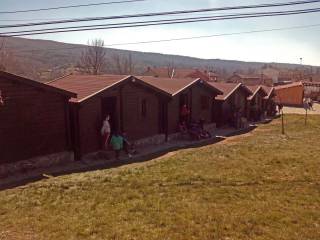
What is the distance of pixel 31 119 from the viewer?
50.5ft

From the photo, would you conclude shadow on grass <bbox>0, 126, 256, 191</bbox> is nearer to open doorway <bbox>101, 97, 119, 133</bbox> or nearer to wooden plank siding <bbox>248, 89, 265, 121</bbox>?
open doorway <bbox>101, 97, 119, 133</bbox>

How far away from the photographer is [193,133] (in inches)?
952

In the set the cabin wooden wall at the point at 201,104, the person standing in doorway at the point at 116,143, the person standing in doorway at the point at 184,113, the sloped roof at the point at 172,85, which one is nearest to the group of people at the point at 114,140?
the person standing in doorway at the point at 116,143

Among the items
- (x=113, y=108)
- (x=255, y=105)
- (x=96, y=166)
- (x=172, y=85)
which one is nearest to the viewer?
(x=96, y=166)

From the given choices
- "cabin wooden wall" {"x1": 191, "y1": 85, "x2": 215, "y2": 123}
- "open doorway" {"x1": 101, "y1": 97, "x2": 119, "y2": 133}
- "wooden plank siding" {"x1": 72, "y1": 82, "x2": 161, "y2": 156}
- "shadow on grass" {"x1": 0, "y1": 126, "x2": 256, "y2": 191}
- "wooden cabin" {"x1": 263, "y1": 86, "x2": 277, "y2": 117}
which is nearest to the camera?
"shadow on grass" {"x1": 0, "y1": 126, "x2": 256, "y2": 191}

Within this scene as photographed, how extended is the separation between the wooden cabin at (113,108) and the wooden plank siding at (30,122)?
2.41ft

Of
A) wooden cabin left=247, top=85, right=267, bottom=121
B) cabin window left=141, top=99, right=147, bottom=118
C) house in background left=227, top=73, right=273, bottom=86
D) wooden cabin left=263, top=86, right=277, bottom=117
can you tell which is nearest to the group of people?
cabin window left=141, top=99, right=147, bottom=118

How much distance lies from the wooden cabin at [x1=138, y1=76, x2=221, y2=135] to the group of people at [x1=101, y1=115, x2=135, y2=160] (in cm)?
483

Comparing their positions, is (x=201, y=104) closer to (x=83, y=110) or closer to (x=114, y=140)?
(x=114, y=140)

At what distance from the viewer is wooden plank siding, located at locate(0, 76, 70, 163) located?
1451 centimetres

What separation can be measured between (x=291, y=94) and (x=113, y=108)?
45728 millimetres

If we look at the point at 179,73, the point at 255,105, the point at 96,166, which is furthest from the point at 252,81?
the point at 96,166

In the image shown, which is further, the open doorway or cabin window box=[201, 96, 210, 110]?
cabin window box=[201, 96, 210, 110]

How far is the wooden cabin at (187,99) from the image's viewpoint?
24.0 m
